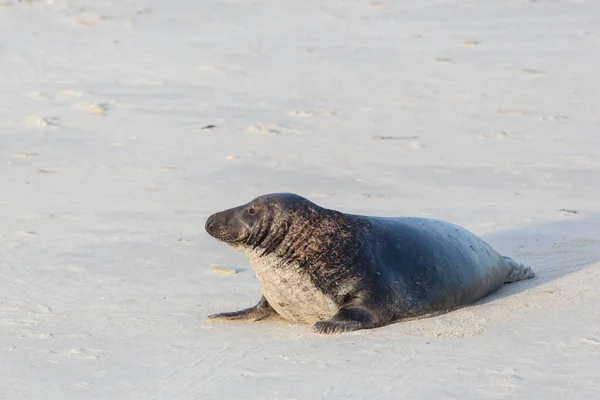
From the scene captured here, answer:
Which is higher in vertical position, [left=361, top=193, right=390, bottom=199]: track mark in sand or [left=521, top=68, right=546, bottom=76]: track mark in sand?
[left=521, top=68, right=546, bottom=76]: track mark in sand

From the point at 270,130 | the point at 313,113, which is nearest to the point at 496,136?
the point at 313,113

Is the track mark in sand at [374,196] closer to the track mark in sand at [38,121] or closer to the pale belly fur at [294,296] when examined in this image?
the pale belly fur at [294,296]

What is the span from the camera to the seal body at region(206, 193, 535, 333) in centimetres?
557

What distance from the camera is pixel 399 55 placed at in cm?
1172

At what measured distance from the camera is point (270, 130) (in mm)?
9570

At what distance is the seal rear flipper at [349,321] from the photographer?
5.21m

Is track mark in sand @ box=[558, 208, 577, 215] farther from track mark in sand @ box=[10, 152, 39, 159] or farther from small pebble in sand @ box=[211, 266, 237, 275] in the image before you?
track mark in sand @ box=[10, 152, 39, 159]

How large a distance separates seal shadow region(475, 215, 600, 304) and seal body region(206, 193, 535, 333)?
1.09ft

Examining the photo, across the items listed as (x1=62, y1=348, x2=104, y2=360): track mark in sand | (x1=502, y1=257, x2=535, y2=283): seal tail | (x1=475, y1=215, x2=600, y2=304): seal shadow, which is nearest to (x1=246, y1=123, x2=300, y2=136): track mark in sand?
(x1=475, y1=215, x2=600, y2=304): seal shadow

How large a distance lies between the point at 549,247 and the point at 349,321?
2.17 m

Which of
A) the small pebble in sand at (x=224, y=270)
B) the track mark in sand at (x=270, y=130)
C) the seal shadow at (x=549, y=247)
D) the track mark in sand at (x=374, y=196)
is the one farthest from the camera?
the track mark in sand at (x=270, y=130)

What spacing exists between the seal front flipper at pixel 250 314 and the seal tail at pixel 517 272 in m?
1.33

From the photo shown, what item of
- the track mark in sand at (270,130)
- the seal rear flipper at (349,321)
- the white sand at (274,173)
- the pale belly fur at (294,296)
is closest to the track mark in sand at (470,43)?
the white sand at (274,173)

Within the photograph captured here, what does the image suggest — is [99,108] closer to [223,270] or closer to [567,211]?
[223,270]
